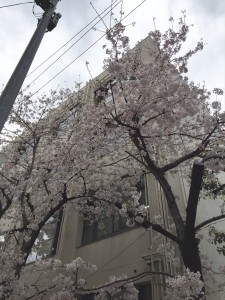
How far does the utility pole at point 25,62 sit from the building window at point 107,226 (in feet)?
21.4

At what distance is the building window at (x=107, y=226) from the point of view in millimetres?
10895

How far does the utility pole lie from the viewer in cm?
451

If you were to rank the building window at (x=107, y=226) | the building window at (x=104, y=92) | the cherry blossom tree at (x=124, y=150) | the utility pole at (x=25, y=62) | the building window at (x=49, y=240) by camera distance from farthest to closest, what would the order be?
1. the building window at (x=49, y=240)
2. the building window at (x=107, y=226)
3. the building window at (x=104, y=92)
4. the cherry blossom tree at (x=124, y=150)
5. the utility pole at (x=25, y=62)

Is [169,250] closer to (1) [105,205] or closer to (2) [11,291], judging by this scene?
(1) [105,205]

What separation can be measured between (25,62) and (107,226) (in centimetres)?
754

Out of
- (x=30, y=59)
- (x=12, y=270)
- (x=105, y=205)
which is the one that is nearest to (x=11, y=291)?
(x=12, y=270)

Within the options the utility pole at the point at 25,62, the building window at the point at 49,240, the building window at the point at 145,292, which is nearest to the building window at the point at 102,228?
the building window at the point at 49,240

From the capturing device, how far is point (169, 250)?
8.18 m

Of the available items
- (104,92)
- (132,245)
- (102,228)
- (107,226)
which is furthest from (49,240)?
(104,92)

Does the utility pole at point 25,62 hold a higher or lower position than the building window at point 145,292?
higher

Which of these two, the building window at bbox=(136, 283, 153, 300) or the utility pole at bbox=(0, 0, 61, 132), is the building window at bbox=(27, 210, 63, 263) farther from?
the utility pole at bbox=(0, 0, 61, 132)

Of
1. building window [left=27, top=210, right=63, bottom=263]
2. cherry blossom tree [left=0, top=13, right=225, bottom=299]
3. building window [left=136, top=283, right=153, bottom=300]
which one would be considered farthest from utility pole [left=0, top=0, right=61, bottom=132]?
building window [left=27, top=210, right=63, bottom=263]

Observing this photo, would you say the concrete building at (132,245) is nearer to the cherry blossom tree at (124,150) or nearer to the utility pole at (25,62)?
the cherry blossom tree at (124,150)

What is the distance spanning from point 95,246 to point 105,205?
2.44m
